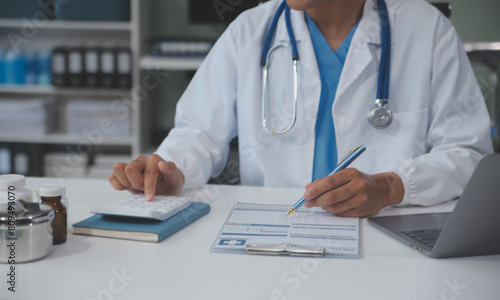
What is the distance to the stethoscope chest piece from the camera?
1380 mm

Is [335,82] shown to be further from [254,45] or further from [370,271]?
[370,271]

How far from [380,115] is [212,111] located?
0.42 metres

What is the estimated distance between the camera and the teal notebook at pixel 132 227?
88cm

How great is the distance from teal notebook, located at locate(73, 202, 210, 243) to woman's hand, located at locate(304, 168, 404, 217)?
221 millimetres

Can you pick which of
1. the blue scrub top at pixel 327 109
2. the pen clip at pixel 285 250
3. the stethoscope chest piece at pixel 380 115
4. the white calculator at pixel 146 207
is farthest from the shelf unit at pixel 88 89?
the pen clip at pixel 285 250

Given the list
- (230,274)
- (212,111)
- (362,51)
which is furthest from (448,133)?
(230,274)

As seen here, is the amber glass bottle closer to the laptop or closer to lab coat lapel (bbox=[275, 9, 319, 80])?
the laptop

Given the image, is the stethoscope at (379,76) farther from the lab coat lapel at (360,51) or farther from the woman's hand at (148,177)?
the woman's hand at (148,177)

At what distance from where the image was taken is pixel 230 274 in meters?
0.75

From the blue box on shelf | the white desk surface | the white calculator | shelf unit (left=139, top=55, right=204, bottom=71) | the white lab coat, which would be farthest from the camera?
the blue box on shelf

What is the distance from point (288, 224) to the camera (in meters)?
0.95

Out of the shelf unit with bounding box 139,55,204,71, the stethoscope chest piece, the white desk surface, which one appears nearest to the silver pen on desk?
the white desk surface

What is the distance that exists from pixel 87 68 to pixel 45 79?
30 centimetres

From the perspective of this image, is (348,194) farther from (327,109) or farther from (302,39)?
(302,39)
